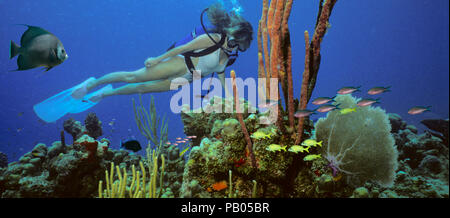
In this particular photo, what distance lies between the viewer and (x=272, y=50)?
2.69 meters

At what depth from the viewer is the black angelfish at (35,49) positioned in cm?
255

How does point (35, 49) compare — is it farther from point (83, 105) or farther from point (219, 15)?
point (219, 15)

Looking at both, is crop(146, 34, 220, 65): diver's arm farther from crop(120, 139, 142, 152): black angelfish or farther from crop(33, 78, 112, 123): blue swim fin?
crop(33, 78, 112, 123): blue swim fin

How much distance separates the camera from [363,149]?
3.26 meters

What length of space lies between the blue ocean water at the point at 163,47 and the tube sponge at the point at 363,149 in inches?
1200

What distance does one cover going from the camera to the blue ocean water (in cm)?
3484

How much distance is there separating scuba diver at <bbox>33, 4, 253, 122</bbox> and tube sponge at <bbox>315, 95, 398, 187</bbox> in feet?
8.53

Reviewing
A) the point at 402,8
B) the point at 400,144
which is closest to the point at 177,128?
the point at 400,144

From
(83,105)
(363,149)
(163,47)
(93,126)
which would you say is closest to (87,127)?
(93,126)

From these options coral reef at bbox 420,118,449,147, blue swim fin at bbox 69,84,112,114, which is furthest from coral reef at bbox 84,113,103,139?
coral reef at bbox 420,118,449,147

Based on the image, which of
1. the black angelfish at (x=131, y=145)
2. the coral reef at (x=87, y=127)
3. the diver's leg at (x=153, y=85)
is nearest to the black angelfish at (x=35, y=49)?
the black angelfish at (x=131, y=145)
